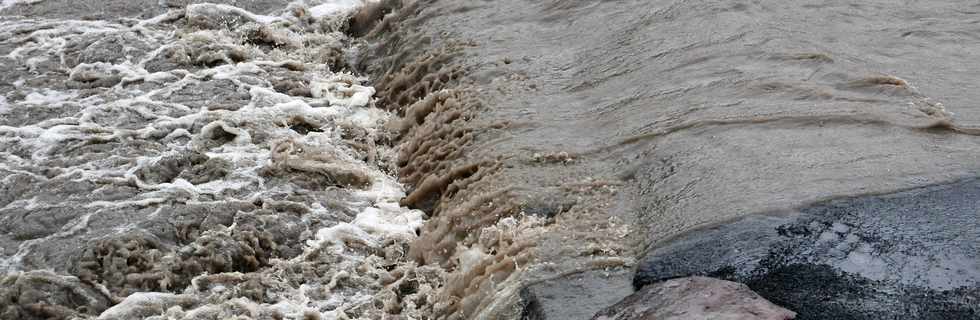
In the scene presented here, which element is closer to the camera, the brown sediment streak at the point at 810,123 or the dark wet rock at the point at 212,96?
the brown sediment streak at the point at 810,123

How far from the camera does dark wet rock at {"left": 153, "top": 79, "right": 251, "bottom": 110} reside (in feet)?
25.8

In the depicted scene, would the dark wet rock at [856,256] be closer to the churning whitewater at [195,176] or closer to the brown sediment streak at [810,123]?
the brown sediment streak at [810,123]

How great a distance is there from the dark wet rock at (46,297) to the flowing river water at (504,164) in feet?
0.04

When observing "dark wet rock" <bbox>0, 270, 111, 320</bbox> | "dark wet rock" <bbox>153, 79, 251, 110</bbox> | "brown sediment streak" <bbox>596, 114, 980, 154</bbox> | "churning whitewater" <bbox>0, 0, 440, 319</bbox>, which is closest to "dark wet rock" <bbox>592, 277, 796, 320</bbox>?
"churning whitewater" <bbox>0, 0, 440, 319</bbox>

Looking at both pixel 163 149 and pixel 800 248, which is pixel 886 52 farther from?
pixel 163 149

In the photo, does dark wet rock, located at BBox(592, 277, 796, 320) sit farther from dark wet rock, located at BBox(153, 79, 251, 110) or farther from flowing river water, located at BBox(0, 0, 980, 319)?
dark wet rock, located at BBox(153, 79, 251, 110)

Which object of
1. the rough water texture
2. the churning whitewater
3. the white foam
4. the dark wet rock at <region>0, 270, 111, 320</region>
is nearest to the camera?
the rough water texture

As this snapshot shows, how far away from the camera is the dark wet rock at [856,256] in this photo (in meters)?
4.16

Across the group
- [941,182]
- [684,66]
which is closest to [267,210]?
[684,66]

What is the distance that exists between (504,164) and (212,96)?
2.95 metres

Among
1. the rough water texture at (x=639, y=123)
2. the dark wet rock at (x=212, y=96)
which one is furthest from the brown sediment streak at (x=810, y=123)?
the dark wet rock at (x=212, y=96)

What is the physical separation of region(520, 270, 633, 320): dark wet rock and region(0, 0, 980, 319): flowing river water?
0.01m

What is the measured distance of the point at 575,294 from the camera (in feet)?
15.0

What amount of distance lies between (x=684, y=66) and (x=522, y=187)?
5.58 ft
